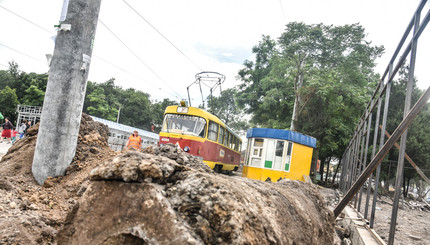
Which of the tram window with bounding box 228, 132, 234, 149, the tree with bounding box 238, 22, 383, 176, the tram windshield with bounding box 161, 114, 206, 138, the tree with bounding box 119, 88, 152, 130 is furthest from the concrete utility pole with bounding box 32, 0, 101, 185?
the tree with bounding box 119, 88, 152, 130

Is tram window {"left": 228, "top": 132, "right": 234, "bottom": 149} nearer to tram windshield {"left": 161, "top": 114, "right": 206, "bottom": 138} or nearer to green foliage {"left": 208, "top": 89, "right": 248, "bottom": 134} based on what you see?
tram windshield {"left": 161, "top": 114, "right": 206, "bottom": 138}

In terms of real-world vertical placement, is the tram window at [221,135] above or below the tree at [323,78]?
below

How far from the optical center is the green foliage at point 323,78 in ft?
56.1

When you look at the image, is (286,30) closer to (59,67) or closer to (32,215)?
(59,67)

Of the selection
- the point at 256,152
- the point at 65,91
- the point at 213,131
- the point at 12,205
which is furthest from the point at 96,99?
the point at 12,205

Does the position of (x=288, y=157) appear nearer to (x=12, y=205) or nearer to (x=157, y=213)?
(x=12, y=205)

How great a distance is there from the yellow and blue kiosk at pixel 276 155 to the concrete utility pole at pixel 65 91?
902 centimetres

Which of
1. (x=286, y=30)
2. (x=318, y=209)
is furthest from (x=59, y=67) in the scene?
(x=286, y=30)

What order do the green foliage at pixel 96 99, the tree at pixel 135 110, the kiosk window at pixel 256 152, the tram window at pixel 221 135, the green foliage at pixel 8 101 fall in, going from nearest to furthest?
the kiosk window at pixel 256 152 → the tram window at pixel 221 135 → the green foliage at pixel 8 101 → the green foliage at pixel 96 99 → the tree at pixel 135 110

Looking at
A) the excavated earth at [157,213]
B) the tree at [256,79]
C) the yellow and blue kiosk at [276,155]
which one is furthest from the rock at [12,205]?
the tree at [256,79]

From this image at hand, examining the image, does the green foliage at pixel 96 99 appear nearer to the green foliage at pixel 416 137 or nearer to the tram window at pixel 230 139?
the tram window at pixel 230 139

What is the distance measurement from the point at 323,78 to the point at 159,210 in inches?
685

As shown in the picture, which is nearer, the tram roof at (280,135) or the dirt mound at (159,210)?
the dirt mound at (159,210)

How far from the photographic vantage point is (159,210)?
1.21m
